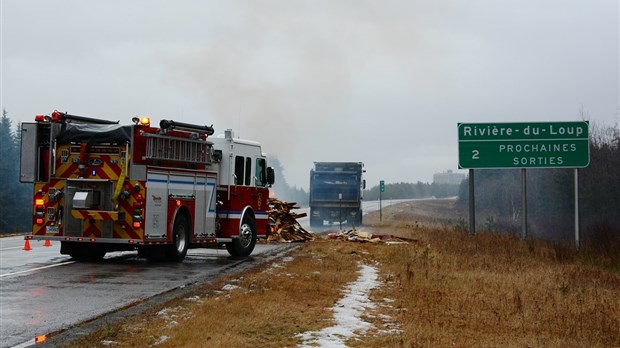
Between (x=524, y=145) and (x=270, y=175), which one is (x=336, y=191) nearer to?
(x=524, y=145)

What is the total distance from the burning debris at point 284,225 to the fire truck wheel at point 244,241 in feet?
22.0

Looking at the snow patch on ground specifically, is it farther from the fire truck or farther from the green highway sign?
the green highway sign

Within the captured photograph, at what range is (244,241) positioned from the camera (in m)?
17.7

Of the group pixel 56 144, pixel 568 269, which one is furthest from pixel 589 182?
pixel 56 144

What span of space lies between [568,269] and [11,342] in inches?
492

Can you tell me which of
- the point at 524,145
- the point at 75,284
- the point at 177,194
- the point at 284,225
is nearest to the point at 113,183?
the point at 177,194

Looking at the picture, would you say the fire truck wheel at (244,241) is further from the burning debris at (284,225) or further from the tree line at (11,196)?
the tree line at (11,196)

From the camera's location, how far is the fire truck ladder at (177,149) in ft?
47.3

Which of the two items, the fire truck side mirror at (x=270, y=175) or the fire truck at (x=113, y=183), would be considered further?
the fire truck side mirror at (x=270, y=175)

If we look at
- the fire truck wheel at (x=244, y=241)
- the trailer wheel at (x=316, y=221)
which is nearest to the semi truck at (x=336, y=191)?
the trailer wheel at (x=316, y=221)

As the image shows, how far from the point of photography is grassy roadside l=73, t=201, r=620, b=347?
717 cm

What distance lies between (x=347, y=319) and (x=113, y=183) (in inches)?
306

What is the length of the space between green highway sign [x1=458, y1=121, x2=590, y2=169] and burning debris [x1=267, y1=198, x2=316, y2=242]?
648 cm

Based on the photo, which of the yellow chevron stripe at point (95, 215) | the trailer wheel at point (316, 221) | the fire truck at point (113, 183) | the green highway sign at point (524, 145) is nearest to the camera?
the yellow chevron stripe at point (95, 215)
